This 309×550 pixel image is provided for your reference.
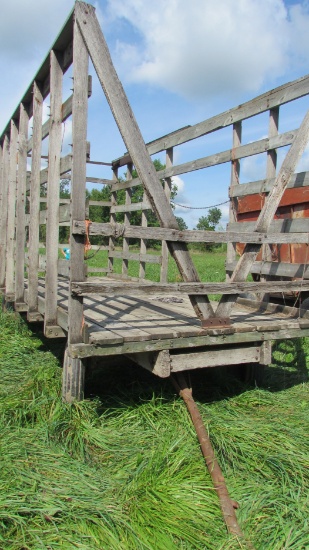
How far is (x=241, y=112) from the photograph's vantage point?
568 cm

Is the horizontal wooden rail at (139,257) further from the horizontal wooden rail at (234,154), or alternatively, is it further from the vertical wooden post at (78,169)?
the vertical wooden post at (78,169)

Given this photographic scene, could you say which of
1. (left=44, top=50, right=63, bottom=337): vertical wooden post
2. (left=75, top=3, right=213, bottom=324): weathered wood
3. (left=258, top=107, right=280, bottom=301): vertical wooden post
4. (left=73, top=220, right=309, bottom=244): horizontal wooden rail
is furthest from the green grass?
(left=258, top=107, right=280, bottom=301): vertical wooden post

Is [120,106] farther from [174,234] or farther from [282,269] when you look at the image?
[282,269]

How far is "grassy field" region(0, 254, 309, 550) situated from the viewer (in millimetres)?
2658

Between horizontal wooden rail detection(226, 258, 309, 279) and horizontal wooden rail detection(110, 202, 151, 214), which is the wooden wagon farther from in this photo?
horizontal wooden rail detection(110, 202, 151, 214)

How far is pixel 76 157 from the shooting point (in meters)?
3.64

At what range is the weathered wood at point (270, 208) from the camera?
4.23m

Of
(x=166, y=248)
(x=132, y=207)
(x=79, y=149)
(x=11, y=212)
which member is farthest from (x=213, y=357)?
(x=132, y=207)

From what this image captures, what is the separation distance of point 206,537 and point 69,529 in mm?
747

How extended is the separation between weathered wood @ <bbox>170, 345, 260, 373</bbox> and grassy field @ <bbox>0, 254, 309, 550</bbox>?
1.14 ft

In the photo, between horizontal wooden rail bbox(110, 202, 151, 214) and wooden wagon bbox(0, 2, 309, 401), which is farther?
horizontal wooden rail bbox(110, 202, 151, 214)

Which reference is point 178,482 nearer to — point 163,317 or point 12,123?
point 163,317

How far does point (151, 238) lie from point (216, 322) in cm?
96

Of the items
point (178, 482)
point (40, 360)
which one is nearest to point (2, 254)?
point (40, 360)
